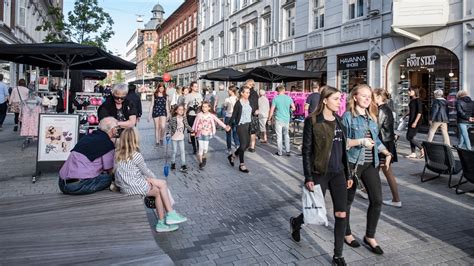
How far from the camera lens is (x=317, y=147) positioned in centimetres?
382

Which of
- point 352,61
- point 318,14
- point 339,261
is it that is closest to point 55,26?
point 318,14

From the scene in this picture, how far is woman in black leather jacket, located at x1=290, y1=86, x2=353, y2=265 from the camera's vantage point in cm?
378

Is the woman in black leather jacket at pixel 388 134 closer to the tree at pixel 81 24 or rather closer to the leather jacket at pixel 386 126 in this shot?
the leather jacket at pixel 386 126

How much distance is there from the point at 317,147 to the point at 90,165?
2.49 metres

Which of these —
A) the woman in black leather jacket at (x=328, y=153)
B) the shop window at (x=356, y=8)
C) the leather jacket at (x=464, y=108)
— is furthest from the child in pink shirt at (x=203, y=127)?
the shop window at (x=356, y=8)

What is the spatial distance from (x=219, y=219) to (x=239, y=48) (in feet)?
89.9

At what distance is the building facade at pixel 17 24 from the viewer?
24.6 metres

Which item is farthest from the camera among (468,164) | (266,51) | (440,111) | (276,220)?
(266,51)

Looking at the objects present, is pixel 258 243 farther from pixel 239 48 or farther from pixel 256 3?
pixel 239 48

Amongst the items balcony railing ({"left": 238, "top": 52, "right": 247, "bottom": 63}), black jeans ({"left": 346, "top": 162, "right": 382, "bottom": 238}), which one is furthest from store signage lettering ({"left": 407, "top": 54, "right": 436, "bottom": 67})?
balcony railing ({"left": 238, "top": 52, "right": 247, "bottom": 63})

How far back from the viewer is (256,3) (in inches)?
1084

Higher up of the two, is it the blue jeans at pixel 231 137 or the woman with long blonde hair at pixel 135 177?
the blue jeans at pixel 231 137

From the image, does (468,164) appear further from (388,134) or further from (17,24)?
(17,24)

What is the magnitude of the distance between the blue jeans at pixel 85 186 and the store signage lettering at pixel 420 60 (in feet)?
45.5
